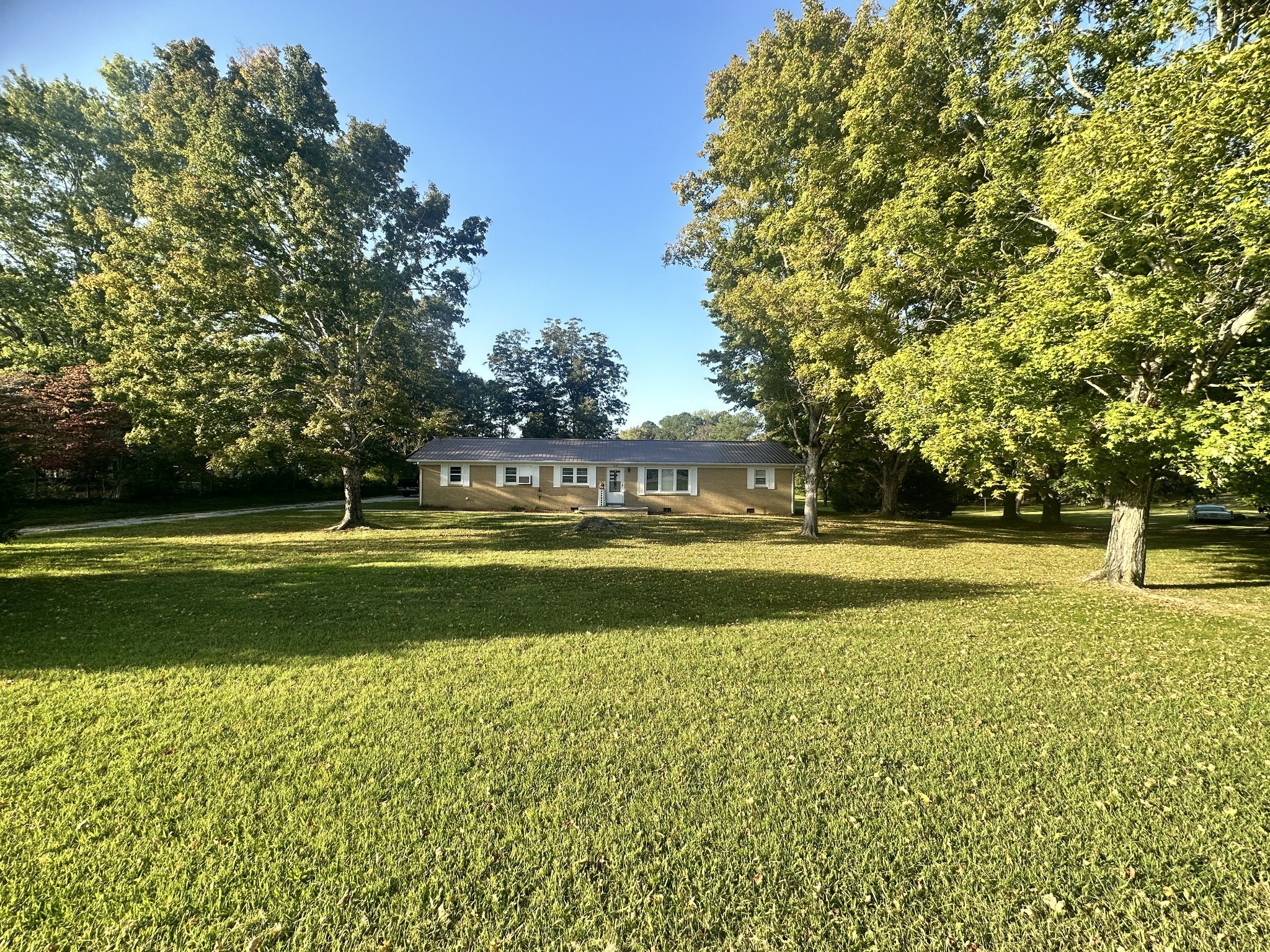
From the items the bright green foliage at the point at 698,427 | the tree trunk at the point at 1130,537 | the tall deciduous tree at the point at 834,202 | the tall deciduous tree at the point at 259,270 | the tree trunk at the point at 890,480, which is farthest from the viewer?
the bright green foliage at the point at 698,427

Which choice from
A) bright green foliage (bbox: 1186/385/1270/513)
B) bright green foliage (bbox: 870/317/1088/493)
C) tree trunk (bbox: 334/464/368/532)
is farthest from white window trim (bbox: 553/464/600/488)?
bright green foliage (bbox: 1186/385/1270/513)

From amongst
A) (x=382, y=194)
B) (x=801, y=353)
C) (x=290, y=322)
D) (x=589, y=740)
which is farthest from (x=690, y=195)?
(x=589, y=740)

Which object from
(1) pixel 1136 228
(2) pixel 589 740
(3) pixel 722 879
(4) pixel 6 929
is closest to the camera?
(4) pixel 6 929

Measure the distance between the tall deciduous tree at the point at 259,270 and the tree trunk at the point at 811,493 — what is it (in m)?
15.1

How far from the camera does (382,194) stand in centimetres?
1692

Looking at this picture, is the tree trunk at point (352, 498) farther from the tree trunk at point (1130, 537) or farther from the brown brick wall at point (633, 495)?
the tree trunk at point (1130, 537)

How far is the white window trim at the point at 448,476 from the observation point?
2591 centimetres

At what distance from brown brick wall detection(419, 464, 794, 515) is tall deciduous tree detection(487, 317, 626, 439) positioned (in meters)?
18.5

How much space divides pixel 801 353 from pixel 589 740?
15139 mm

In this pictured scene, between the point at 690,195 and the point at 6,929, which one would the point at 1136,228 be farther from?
the point at 690,195

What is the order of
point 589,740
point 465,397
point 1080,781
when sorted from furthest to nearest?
1. point 465,397
2. point 589,740
3. point 1080,781

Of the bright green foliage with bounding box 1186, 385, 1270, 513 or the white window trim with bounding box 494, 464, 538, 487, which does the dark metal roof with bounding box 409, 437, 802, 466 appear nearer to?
the white window trim with bounding box 494, 464, 538, 487

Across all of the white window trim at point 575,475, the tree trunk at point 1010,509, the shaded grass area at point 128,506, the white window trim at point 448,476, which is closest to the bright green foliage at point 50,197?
the shaded grass area at point 128,506

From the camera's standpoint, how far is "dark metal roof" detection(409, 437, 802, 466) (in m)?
25.8
